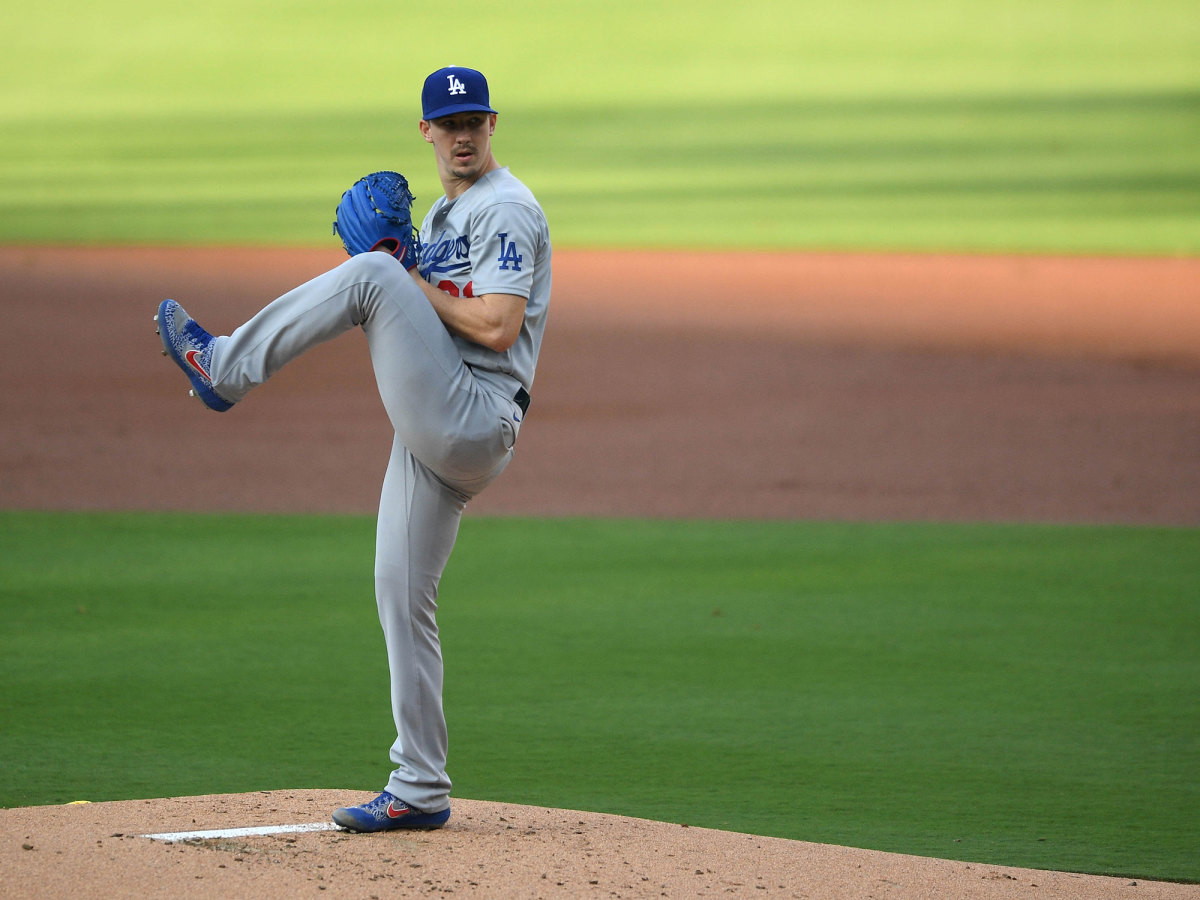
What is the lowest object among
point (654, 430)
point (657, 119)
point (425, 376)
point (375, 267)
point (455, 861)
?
point (455, 861)

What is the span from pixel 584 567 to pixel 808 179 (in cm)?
1522

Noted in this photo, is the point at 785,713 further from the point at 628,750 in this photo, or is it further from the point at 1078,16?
the point at 1078,16

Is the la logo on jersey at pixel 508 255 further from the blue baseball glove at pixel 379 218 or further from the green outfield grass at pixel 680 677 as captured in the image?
the green outfield grass at pixel 680 677

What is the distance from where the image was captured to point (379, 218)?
140 inches

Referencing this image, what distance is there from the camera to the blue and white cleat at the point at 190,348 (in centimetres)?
357

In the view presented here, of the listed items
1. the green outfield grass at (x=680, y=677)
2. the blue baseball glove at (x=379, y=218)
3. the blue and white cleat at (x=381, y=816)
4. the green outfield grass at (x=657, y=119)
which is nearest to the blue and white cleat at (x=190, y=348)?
the blue baseball glove at (x=379, y=218)

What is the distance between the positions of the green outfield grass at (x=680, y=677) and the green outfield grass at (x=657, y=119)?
11.7 metres

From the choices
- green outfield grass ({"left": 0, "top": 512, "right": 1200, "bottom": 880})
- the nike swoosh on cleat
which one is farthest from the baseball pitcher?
green outfield grass ({"left": 0, "top": 512, "right": 1200, "bottom": 880})

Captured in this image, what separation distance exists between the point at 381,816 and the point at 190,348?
3.86 ft

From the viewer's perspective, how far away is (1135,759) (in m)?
4.92

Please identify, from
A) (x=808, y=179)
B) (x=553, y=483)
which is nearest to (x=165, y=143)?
(x=808, y=179)

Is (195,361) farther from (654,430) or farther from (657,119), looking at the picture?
(657,119)

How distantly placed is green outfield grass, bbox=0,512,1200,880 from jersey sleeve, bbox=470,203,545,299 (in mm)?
1678

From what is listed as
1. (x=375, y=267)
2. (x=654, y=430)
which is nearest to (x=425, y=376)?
(x=375, y=267)
